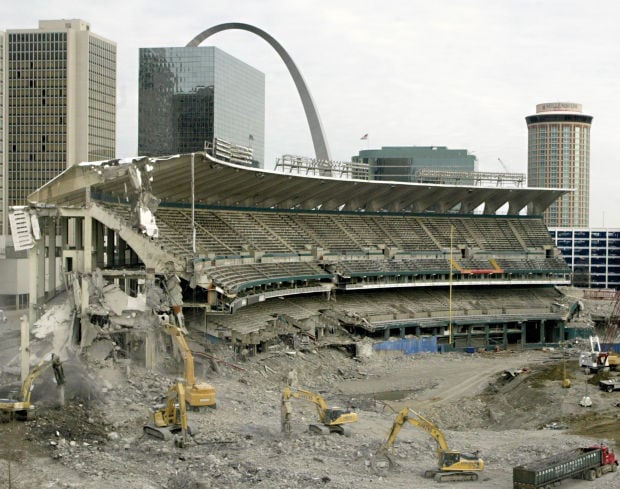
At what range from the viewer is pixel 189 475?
2316cm

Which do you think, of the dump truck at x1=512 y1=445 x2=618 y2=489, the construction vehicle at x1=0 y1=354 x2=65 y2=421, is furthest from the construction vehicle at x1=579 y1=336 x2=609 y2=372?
the construction vehicle at x1=0 y1=354 x2=65 y2=421

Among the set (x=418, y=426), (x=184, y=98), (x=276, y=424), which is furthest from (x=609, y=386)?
(x=184, y=98)

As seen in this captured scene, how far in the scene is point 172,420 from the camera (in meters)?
27.1

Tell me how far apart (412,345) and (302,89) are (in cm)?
5226

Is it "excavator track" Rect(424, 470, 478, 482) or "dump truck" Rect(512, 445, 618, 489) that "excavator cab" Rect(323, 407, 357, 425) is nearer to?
"excavator track" Rect(424, 470, 478, 482)

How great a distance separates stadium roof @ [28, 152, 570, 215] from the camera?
125 ft

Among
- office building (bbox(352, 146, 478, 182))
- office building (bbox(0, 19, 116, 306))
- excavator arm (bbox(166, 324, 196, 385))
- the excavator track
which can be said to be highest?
office building (bbox(0, 19, 116, 306))

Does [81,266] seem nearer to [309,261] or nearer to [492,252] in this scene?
[309,261]

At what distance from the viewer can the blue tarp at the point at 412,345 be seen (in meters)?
51.0

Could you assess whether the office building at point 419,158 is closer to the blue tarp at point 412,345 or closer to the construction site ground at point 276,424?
the blue tarp at point 412,345

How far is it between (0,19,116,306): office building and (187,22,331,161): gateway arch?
42.0 m

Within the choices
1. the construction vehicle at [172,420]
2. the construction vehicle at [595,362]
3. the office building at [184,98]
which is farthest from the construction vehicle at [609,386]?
the office building at [184,98]

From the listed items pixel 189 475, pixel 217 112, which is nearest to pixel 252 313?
pixel 189 475

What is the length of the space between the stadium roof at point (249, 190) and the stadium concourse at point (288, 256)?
0.34 feet
